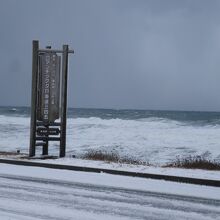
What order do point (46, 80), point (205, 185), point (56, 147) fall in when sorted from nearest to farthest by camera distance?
1. point (205, 185)
2. point (46, 80)
3. point (56, 147)

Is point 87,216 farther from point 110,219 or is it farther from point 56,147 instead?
point 56,147

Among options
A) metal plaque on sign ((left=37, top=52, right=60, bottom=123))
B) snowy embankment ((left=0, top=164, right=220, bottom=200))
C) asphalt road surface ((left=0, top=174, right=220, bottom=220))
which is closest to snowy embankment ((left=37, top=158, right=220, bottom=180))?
snowy embankment ((left=0, top=164, right=220, bottom=200))

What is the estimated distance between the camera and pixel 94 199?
25.0ft

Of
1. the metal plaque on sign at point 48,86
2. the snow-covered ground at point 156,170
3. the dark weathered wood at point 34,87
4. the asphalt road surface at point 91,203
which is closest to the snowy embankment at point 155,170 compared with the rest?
the snow-covered ground at point 156,170

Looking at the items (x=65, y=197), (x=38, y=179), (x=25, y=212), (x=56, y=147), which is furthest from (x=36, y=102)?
(x=56, y=147)

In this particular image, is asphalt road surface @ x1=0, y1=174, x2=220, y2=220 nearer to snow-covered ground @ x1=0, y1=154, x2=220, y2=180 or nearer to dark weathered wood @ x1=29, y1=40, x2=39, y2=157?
snow-covered ground @ x1=0, y1=154, x2=220, y2=180

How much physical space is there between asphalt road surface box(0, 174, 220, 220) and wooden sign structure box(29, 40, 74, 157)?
4477mm

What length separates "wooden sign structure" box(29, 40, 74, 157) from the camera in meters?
13.4

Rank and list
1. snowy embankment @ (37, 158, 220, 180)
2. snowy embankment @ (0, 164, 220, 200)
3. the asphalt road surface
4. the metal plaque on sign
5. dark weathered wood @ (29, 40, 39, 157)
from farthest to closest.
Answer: the metal plaque on sign, dark weathered wood @ (29, 40, 39, 157), snowy embankment @ (37, 158, 220, 180), snowy embankment @ (0, 164, 220, 200), the asphalt road surface

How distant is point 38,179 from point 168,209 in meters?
3.41

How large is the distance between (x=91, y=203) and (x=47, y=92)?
21.9 ft

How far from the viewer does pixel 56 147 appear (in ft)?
75.6

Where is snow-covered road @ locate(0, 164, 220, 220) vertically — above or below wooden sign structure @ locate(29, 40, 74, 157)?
below

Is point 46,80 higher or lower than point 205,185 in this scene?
higher
